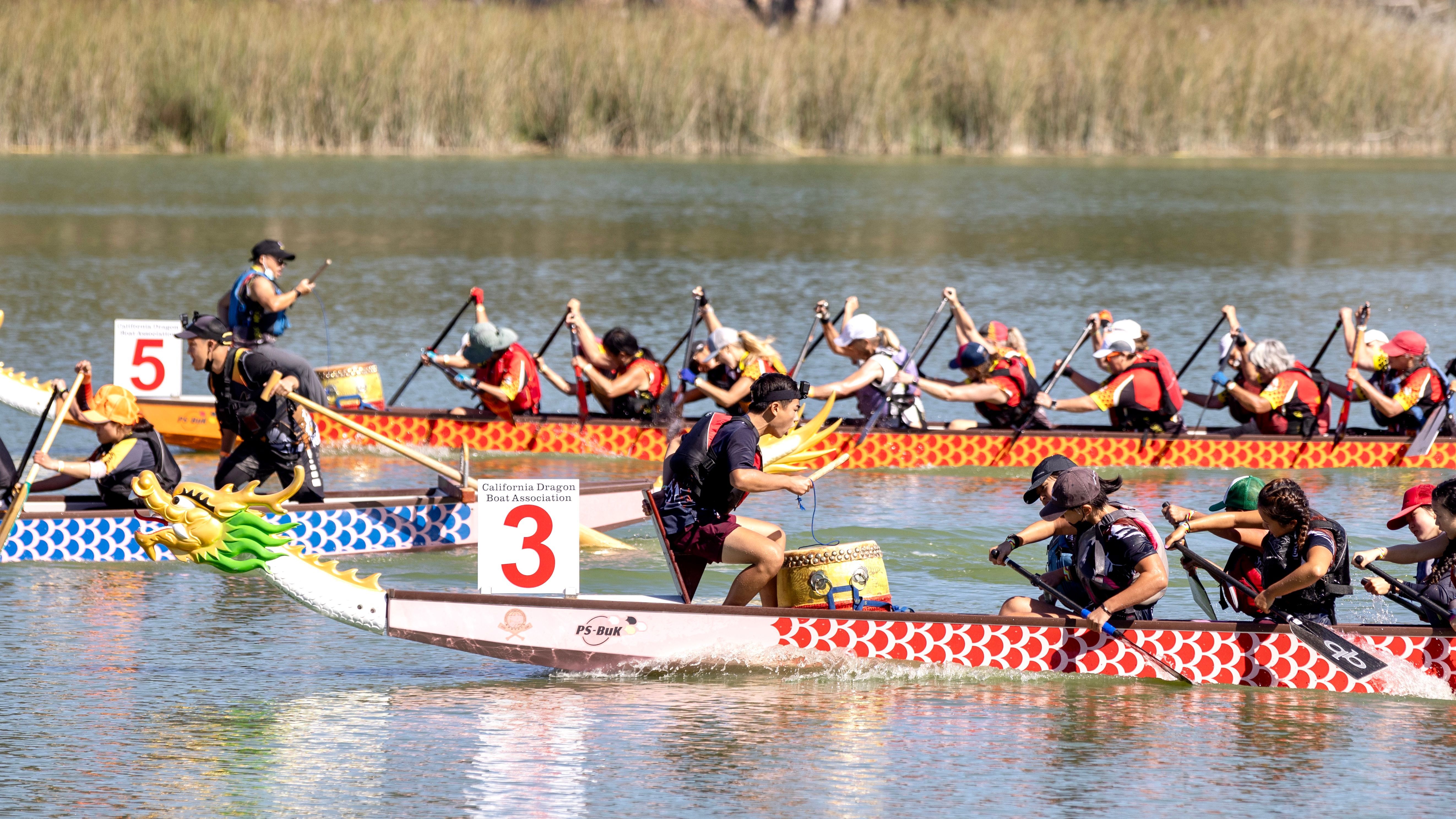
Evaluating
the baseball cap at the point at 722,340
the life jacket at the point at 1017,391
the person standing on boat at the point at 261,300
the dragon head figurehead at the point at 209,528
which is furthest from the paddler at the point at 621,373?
the dragon head figurehead at the point at 209,528

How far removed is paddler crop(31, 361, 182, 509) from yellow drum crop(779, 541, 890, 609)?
448cm

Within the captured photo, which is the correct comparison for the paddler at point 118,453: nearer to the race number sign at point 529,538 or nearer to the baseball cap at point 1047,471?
the race number sign at point 529,538

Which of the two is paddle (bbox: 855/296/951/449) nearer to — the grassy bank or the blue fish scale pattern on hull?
the blue fish scale pattern on hull

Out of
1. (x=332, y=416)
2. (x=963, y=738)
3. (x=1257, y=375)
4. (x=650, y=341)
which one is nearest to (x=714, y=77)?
Answer: (x=650, y=341)

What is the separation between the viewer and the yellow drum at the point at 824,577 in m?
9.95

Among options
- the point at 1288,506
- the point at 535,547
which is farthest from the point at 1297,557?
the point at 535,547

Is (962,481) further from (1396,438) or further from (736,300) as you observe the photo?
(736,300)

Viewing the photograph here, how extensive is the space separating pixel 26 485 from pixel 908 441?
294 inches

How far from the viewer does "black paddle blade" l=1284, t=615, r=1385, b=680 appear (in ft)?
31.6

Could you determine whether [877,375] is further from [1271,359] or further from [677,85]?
[677,85]

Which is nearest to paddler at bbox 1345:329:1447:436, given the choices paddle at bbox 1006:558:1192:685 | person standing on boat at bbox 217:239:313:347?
paddle at bbox 1006:558:1192:685

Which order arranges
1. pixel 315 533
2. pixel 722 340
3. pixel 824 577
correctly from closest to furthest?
1. pixel 824 577
2. pixel 315 533
3. pixel 722 340

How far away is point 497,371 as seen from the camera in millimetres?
16969

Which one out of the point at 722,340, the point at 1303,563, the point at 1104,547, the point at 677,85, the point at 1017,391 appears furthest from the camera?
the point at 677,85
